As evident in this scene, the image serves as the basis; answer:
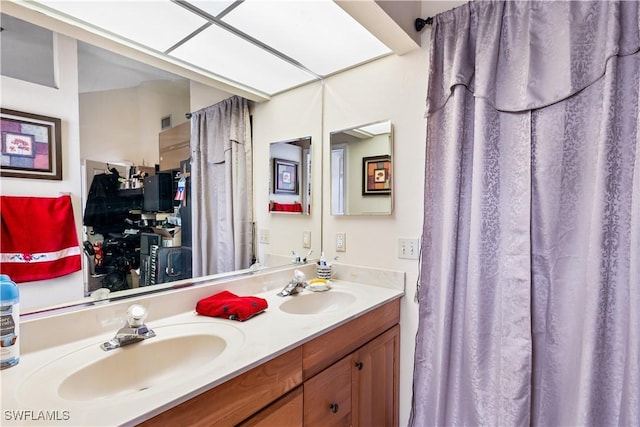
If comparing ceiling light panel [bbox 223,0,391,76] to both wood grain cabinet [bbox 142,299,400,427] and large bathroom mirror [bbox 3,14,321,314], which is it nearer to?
large bathroom mirror [bbox 3,14,321,314]

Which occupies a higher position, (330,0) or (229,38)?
(330,0)

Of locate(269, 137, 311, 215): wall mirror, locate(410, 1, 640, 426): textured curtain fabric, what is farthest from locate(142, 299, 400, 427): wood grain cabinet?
locate(269, 137, 311, 215): wall mirror

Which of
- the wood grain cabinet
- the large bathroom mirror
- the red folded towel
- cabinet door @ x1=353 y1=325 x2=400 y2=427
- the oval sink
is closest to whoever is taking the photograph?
the wood grain cabinet

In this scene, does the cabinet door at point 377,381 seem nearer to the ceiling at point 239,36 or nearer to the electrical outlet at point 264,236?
the electrical outlet at point 264,236

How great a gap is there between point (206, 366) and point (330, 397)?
549 mm

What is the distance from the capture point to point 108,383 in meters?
0.82

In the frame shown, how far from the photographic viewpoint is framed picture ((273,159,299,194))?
176 cm

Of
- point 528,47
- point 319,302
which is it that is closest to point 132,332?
point 319,302

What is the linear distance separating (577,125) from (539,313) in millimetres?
718

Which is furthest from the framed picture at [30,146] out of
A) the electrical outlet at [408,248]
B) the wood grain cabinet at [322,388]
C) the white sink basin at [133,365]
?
the electrical outlet at [408,248]

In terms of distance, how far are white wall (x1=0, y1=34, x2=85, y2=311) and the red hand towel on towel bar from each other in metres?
0.02

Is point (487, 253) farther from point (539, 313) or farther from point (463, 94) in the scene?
point (463, 94)

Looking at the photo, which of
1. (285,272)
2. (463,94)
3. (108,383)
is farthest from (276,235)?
(463,94)

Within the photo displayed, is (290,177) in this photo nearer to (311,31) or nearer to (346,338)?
(311,31)
